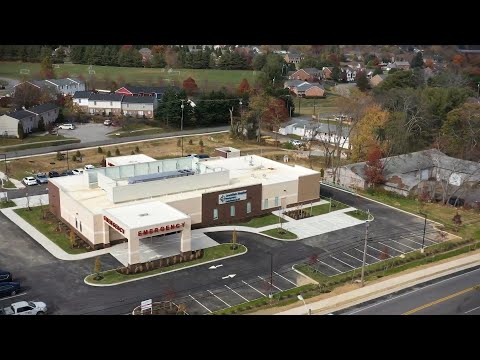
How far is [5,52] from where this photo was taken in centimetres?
6209

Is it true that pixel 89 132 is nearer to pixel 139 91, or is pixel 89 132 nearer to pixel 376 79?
pixel 139 91

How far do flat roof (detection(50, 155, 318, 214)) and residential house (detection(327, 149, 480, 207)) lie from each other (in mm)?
4763

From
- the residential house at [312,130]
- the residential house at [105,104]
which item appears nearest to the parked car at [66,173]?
the residential house at [105,104]

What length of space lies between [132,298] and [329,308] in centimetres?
658

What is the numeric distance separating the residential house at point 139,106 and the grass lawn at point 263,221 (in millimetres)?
25572

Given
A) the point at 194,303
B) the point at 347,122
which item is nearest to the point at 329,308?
the point at 194,303

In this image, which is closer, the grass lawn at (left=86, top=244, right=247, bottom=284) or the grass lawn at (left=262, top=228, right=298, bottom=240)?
the grass lawn at (left=86, top=244, right=247, bottom=284)

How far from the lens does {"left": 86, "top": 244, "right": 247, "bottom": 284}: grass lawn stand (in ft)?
60.5

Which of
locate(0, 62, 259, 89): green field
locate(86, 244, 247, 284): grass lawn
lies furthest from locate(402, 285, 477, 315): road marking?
locate(0, 62, 259, 89): green field

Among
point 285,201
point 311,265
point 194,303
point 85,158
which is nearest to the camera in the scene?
point 194,303

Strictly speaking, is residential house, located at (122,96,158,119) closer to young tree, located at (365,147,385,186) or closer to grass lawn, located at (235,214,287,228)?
young tree, located at (365,147,385,186)

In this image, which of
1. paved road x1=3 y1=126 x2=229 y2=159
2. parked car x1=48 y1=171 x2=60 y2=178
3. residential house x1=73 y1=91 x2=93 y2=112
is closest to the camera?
parked car x1=48 y1=171 x2=60 y2=178

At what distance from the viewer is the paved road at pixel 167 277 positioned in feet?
55.7

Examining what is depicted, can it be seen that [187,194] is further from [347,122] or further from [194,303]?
[347,122]
